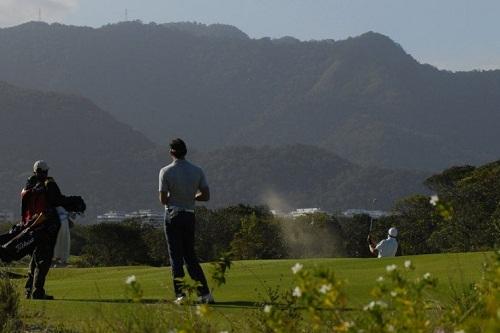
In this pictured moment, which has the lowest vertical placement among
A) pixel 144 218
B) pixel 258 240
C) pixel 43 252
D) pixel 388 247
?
pixel 144 218

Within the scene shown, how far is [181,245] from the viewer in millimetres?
11859

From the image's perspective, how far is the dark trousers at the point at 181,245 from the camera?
11758mm

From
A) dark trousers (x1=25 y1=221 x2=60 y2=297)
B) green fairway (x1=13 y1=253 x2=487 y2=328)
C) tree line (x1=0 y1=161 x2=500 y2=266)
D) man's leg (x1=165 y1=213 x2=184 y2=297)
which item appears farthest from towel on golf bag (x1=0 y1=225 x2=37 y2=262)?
tree line (x1=0 y1=161 x2=500 y2=266)

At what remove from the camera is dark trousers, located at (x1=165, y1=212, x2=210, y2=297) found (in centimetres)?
1176

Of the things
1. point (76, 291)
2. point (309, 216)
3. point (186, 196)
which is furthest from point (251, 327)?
point (309, 216)

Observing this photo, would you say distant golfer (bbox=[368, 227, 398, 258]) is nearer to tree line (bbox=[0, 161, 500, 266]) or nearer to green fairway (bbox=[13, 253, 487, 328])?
green fairway (bbox=[13, 253, 487, 328])

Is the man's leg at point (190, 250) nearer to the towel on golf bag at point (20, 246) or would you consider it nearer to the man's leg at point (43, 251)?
the man's leg at point (43, 251)

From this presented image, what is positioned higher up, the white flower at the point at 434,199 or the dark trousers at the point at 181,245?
the white flower at the point at 434,199

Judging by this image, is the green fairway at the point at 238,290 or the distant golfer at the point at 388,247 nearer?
the green fairway at the point at 238,290

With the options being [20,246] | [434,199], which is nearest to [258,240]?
[20,246]

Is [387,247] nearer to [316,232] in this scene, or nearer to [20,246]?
[20,246]

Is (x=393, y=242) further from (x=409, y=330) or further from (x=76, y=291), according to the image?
(x=409, y=330)

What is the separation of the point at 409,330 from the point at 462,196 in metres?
65.4

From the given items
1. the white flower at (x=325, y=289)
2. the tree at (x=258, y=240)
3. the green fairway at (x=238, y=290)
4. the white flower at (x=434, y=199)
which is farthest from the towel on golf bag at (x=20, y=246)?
the tree at (x=258, y=240)
